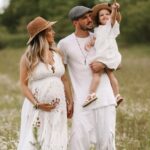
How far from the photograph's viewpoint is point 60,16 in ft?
232

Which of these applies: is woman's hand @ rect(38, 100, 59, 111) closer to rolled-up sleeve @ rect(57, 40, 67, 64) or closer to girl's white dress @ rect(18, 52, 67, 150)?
girl's white dress @ rect(18, 52, 67, 150)

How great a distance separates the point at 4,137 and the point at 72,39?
9.54 ft

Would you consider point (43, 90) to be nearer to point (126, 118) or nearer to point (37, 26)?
point (37, 26)

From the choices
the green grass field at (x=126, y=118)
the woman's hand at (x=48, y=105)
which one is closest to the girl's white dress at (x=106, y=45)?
the woman's hand at (x=48, y=105)

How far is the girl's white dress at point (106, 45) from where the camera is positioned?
8.04 m

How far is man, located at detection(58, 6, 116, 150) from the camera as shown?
314 inches

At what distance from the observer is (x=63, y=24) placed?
222 ft

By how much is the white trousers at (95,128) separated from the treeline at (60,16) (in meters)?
43.3

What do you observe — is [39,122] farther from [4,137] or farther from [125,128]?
[125,128]

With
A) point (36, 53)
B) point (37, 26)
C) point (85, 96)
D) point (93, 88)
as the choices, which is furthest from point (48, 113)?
point (37, 26)

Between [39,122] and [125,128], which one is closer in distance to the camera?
[39,122]

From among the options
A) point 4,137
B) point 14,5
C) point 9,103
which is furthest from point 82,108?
point 14,5

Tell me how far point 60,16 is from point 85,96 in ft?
206

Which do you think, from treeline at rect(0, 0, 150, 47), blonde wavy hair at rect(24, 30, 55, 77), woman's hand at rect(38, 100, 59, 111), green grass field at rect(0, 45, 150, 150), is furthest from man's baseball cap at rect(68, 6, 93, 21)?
treeline at rect(0, 0, 150, 47)
